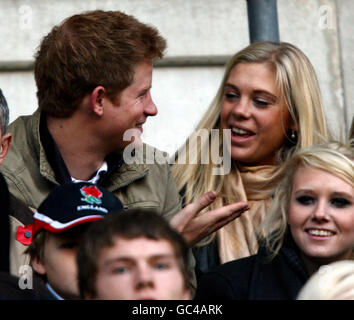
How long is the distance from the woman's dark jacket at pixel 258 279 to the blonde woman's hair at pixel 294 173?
0.05 meters

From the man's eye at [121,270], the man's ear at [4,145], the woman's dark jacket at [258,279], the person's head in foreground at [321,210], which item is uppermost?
the man's ear at [4,145]

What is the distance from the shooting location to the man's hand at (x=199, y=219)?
14.3 ft

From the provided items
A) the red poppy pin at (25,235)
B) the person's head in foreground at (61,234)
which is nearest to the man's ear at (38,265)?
the person's head in foreground at (61,234)

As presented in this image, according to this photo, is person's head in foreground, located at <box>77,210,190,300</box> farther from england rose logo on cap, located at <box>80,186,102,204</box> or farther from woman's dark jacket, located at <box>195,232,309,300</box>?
woman's dark jacket, located at <box>195,232,309,300</box>

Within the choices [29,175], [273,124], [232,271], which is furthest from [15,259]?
[273,124]

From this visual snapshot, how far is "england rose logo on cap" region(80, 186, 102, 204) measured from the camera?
Result: 12.7 ft

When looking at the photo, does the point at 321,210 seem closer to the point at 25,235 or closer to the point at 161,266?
the point at 25,235

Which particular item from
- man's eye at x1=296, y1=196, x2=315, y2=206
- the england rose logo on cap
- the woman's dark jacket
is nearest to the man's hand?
the woman's dark jacket

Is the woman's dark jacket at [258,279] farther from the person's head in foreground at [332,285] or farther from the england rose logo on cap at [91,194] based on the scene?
the person's head in foreground at [332,285]

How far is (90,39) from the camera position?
15.3 feet

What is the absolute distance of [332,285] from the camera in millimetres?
3461

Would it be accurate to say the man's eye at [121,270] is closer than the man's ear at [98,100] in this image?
Yes

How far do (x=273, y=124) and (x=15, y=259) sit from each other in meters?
1.53

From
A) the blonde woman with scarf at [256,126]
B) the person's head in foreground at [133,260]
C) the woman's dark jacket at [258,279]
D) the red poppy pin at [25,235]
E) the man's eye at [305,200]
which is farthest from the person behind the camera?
the blonde woman with scarf at [256,126]
